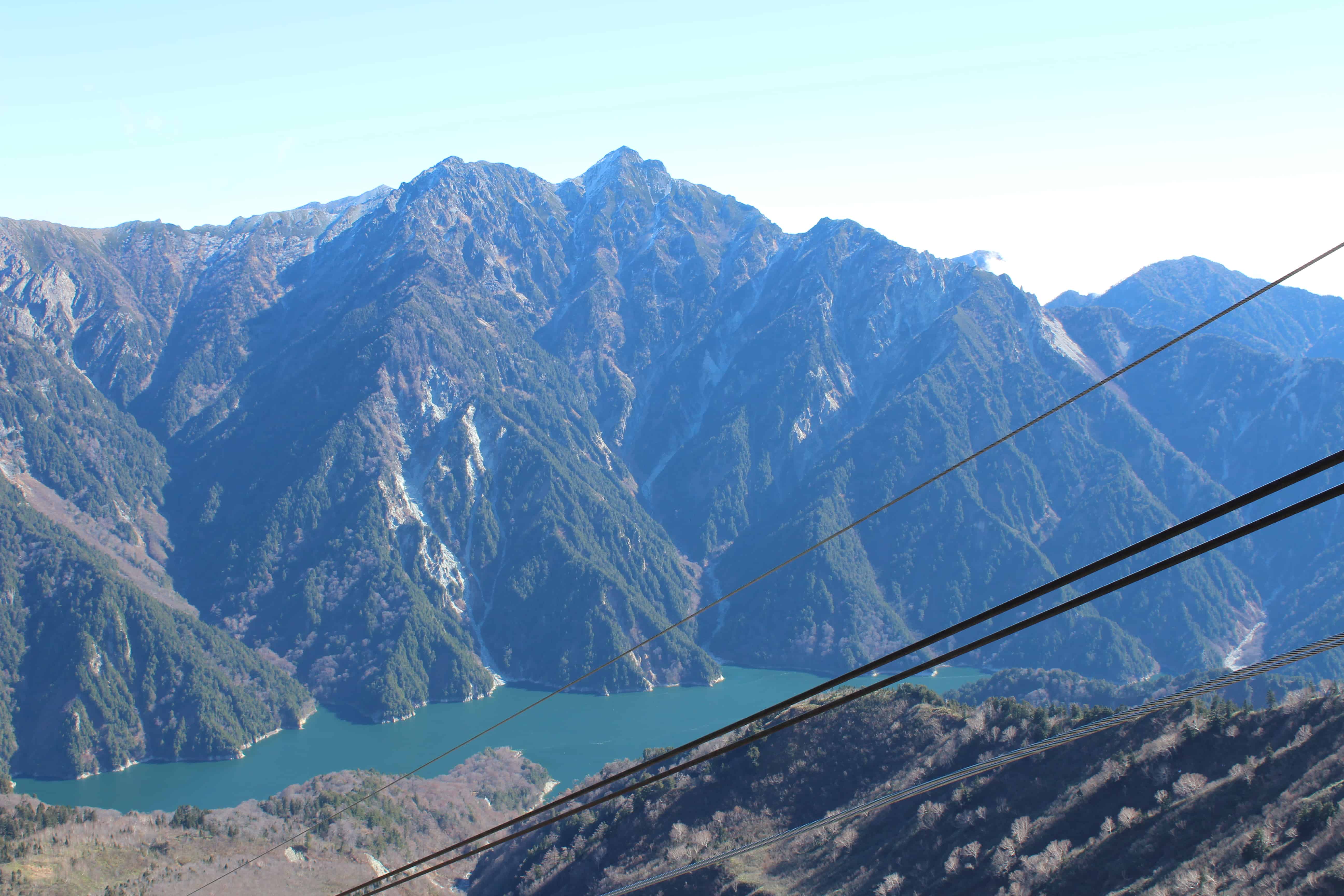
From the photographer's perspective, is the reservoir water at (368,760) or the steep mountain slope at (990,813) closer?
the steep mountain slope at (990,813)

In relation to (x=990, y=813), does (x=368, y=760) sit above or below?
below

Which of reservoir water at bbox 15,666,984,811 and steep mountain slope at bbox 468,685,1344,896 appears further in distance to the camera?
reservoir water at bbox 15,666,984,811

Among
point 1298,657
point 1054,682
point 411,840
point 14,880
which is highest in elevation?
point 1298,657

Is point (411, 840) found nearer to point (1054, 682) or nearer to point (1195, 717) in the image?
point (1195, 717)

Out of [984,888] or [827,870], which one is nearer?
[984,888]

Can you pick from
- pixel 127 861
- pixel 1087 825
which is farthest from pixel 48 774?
pixel 1087 825

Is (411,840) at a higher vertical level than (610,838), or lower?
lower

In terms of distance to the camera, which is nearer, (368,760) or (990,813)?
(990,813)

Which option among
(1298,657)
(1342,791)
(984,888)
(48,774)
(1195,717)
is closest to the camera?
(1298,657)
